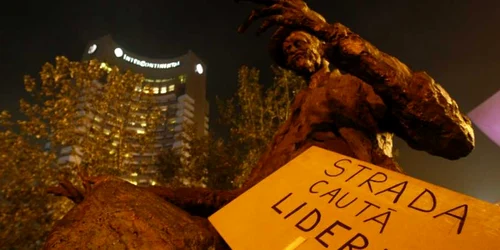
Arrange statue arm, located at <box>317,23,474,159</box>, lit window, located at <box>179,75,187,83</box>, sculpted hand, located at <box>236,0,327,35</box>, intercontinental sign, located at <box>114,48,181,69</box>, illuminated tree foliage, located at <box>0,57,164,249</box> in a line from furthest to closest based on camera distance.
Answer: intercontinental sign, located at <box>114,48,181,69</box> → lit window, located at <box>179,75,187,83</box> → illuminated tree foliage, located at <box>0,57,164,249</box> → sculpted hand, located at <box>236,0,327,35</box> → statue arm, located at <box>317,23,474,159</box>

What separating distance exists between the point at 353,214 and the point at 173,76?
5504 cm

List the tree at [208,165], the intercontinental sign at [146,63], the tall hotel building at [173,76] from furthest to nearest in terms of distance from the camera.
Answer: the intercontinental sign at [146,63]
the tall hotel building at [173,76]
the tree at [208,165]

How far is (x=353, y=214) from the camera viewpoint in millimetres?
1346

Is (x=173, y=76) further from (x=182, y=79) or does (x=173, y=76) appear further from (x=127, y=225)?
(x=127, y=225)

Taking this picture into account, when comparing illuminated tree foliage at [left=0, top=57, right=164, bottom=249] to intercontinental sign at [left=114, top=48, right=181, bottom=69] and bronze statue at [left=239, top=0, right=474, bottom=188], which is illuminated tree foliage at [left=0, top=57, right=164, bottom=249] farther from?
intercontinental sign at [left=114, top=48, right=181, bottom=69]

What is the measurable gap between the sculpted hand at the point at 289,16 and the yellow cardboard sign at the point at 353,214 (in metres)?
0.98

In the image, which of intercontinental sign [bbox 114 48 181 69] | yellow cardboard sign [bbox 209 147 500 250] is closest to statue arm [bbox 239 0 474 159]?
yellow cardboard sign [bbox 209 147 500 250]

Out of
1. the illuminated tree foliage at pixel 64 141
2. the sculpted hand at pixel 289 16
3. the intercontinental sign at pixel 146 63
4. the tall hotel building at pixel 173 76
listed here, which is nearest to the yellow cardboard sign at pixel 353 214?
the sculpted hand at pixel 289 16

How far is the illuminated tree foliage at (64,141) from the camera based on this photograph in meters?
9.77

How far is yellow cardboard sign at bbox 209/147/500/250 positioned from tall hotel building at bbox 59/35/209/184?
46.8 meters

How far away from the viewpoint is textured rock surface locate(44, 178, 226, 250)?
1.68 m

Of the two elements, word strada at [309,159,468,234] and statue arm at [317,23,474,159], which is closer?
word strada at [309,159,468,234]

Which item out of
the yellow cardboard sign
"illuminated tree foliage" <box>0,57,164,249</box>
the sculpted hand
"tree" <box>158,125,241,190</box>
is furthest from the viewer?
"tree" <box>158,125,241,190</box>

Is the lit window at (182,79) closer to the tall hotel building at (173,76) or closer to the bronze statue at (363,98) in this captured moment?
the tall hotel building at (173,76)
